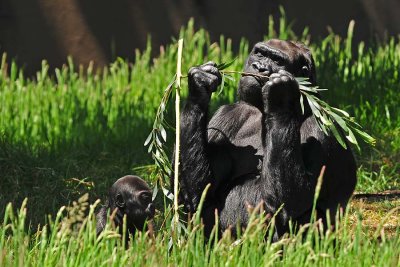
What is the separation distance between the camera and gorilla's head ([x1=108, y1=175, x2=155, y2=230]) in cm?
594

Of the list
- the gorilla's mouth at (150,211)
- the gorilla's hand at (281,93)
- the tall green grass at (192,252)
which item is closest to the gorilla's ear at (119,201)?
the gorilla's mouth at (150,211)

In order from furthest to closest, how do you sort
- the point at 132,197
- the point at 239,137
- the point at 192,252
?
the point at 132,197, the point at 239,137, the point at 192,252

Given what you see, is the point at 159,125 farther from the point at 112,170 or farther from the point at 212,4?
the point at 212,4

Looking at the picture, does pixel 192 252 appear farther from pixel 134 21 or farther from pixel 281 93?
pixel 134 21

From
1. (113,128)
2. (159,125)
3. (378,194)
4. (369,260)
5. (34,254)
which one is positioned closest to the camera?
(369,260)

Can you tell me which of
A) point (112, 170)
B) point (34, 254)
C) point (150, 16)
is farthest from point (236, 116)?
point (150, 16)

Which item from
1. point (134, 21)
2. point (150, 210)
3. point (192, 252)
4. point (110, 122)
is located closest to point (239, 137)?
point (150, 210)

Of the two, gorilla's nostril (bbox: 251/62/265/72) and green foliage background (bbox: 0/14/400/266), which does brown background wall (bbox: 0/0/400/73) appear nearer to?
green foliage background (bbox: 0/14/400/266)

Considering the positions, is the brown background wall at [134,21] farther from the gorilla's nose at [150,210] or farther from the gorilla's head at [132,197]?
the gorilla's nose at [150,210]

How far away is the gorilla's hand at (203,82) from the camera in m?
4.61

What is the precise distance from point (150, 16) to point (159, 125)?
4599 millimetres

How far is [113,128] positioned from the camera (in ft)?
23.8

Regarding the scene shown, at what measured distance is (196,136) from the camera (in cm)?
474

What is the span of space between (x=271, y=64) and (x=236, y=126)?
36 centimetres
